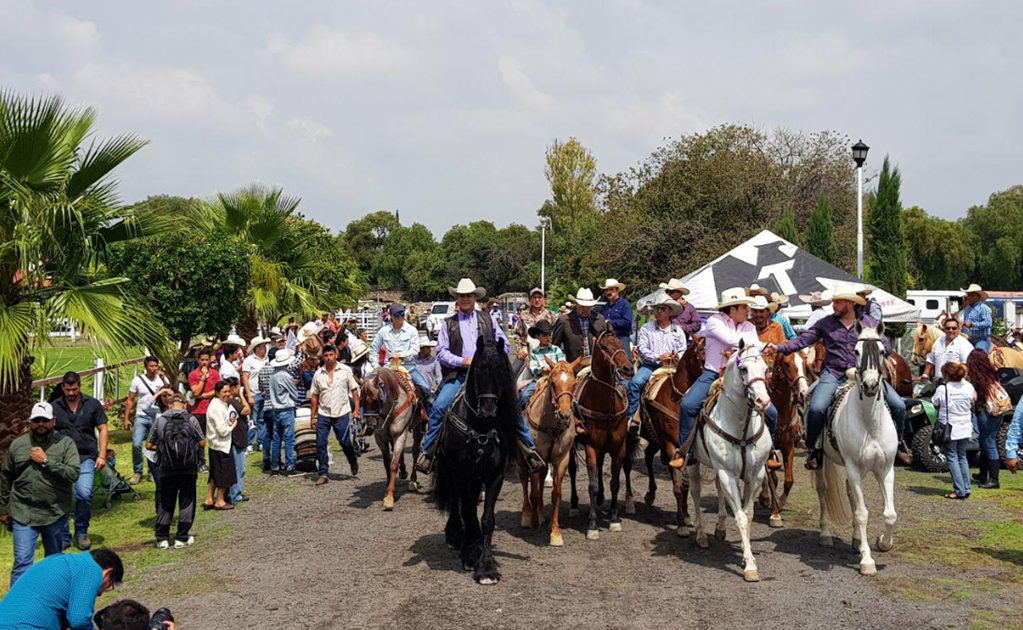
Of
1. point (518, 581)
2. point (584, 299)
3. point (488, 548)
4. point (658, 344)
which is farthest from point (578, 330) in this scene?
point (518, 581)

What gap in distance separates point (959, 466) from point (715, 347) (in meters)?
4.63

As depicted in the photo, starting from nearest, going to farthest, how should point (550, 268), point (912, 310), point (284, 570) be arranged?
point (284, 570) < point (912, 310) < point (550, 268)

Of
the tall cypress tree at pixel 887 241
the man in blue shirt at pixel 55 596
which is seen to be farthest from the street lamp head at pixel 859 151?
the man in blue shirt at pixel 55 596

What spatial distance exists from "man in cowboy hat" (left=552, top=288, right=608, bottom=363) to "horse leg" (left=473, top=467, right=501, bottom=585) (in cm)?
336

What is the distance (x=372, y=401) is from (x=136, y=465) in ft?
14.6

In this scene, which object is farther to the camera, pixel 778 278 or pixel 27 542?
pixel 778 278

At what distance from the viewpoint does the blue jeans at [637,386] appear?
10094mm

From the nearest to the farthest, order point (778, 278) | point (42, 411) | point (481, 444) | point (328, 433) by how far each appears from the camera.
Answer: point (42, 411) → point (481, 444) → point (328, 433) → point (778, 278)

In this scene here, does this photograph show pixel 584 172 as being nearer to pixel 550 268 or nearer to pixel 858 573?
pixel 550 268

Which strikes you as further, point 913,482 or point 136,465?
point 136,465

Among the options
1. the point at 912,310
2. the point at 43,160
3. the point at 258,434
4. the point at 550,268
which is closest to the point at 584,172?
the point at 550,268

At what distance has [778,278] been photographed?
2008 centimetres

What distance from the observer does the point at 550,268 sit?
236 ft

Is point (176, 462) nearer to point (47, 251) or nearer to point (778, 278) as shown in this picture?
point (47, 251)
